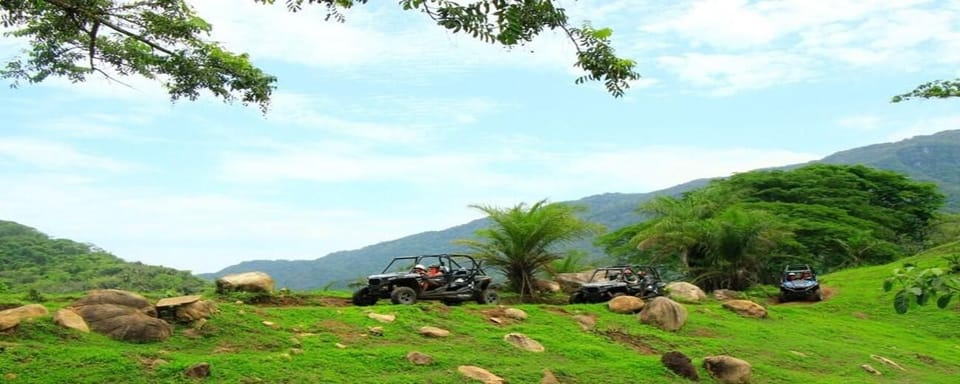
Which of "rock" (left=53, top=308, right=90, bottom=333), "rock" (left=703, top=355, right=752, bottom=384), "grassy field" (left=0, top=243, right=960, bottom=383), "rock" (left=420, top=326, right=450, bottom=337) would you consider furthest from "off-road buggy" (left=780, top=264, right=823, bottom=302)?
"rock" (left=53, top=308, right=90, bottom=333)

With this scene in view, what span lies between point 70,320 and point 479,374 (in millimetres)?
4724

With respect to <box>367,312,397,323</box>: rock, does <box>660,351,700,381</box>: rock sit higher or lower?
lower

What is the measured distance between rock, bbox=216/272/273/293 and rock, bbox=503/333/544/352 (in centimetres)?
444

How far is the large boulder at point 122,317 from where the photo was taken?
9055mm

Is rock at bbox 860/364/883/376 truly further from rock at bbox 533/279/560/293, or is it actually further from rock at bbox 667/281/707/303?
rock at bbox 533/279/560/293

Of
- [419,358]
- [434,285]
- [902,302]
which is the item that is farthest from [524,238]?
[902,302]

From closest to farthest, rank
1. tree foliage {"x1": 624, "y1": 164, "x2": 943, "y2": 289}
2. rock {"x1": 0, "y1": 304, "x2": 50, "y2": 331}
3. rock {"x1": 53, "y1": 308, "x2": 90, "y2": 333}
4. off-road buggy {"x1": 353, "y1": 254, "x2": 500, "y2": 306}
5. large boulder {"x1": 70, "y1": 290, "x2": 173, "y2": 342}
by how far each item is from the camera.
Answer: rock {"x1": 0, "y1": 304, "x2": 50, "y2": 331}
rock {"x1": 53, "y1": 308, "x2": 90, "y2": 333}
large boulder {"x1": 70, "y1": 290, "x2": 173, "y2": 342}
off-road buggy {"x1": 353, "y1": 254, "x2": 500, "y2": 306}
tree foliage {"x1": 624, "y1": 164, "x2": 943, "y2": 289}

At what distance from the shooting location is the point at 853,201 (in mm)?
39344

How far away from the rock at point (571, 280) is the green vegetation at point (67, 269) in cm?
1034

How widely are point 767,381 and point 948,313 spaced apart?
39.6ft

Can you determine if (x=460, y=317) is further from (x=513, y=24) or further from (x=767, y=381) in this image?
(x=513, y=24)

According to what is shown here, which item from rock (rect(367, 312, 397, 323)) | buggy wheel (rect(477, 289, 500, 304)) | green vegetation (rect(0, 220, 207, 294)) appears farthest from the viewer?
green vegetation (rect(0, 220, 207, 294))

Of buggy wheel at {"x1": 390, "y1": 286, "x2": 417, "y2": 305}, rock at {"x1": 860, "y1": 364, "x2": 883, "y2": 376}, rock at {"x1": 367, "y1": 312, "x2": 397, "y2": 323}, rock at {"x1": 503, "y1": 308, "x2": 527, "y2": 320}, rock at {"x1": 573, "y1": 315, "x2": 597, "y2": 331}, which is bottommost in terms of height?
rock at {"x1": 860, "y1": 364, "x2": 883, "y2": 376}

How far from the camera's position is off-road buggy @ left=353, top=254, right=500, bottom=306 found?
13.7 meters
